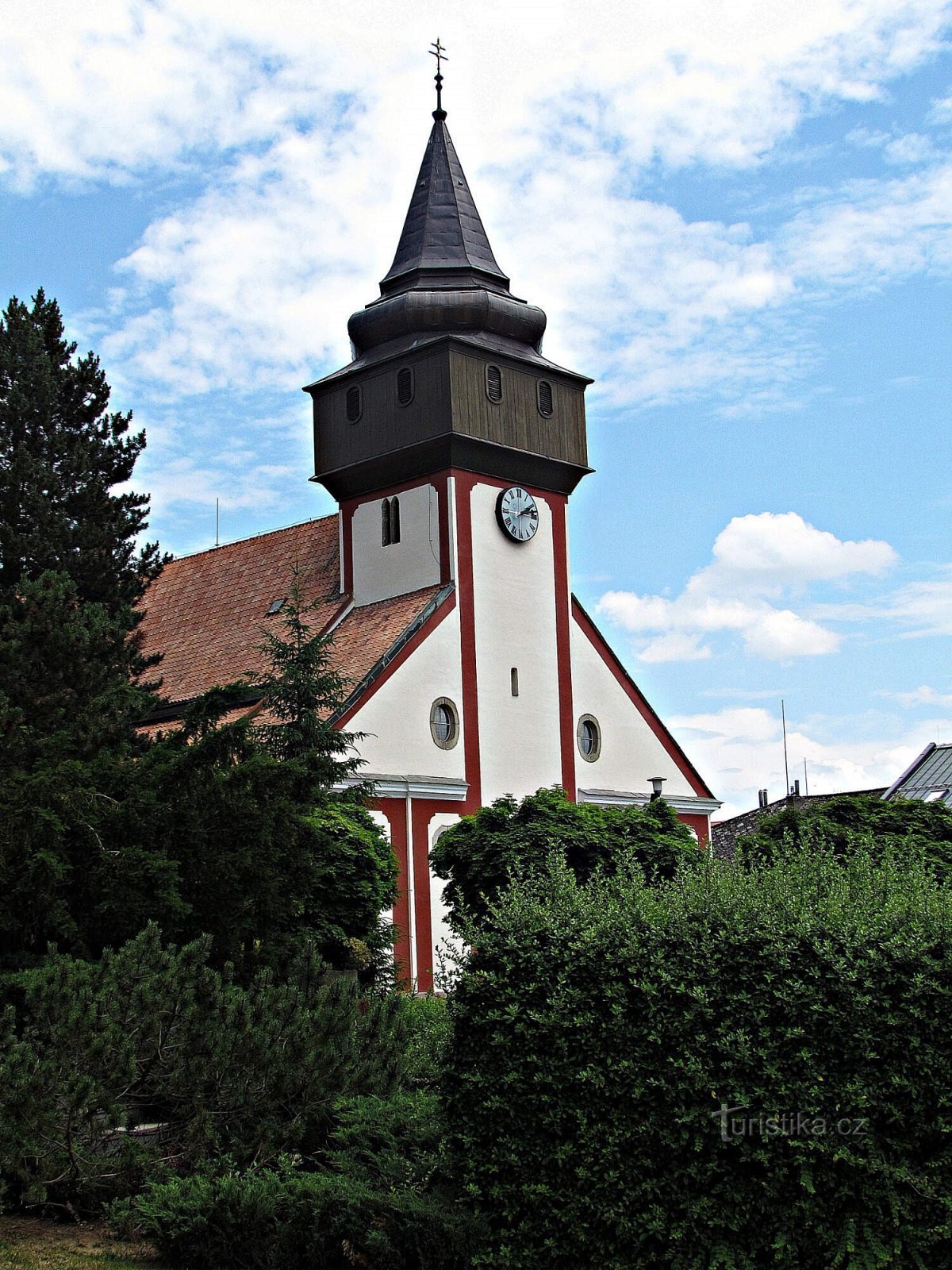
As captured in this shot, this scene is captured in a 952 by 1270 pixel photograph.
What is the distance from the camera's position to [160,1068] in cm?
998

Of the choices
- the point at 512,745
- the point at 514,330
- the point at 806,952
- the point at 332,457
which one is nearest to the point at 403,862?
the point at 512,745

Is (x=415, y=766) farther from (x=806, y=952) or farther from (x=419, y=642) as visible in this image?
(x=806, y=952)

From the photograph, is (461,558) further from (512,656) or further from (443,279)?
(443,279)

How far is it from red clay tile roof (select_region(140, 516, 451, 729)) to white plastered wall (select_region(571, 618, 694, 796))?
14.5ft

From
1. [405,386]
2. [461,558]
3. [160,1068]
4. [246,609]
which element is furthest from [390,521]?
[160,1068]

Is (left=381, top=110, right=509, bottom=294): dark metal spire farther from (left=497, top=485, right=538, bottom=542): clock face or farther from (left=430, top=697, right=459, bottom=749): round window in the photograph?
(left=430, top=697, right=459, bottom=749): round window

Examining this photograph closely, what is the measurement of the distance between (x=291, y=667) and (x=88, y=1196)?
13965 mm

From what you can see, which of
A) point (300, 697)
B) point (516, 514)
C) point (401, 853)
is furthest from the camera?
point (516, 514)

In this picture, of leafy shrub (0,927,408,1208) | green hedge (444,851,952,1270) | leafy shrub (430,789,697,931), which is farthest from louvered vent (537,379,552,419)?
green hedge (444,851,952,1270)

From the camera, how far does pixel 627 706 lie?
34.1 meters

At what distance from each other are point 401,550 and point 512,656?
130 inches

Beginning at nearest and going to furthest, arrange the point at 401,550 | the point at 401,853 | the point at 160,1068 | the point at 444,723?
the point at 160,1068 < the point at 401,853 < the point at 444,723 < the point at 401,550

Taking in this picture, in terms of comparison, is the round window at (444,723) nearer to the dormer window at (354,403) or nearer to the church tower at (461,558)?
the church tower at (461,558)

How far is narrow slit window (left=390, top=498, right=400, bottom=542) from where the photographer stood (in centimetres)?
3225
